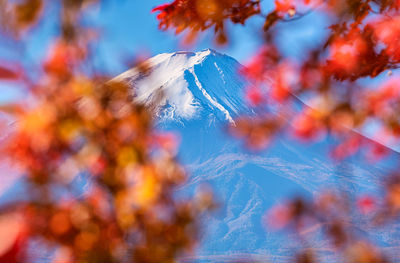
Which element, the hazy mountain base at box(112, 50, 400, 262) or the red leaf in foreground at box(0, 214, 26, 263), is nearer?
the red leaf in foreground at box(0, 214, 26, 263)

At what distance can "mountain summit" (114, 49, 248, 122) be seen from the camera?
23750 mm

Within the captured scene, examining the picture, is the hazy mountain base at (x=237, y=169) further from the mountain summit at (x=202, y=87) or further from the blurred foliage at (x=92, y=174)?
the blurred foliage at (x=92, y=174)

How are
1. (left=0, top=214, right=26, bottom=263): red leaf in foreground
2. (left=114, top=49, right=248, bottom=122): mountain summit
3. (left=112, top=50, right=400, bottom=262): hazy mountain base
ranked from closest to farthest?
Answer: 1. (left=0, top=214, right=26, bottom=263): red leaf in foreground
2. (left=112, top=50, right=400, bottom=262): hazy mountain base
3. (left=114, top=49, right=248, bottom=122): mountain summit

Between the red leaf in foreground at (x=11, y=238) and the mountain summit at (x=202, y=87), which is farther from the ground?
the red leaf in foreground at (x=11, y=238)

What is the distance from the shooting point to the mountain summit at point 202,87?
23.8m

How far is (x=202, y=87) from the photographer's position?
2772 centimetres

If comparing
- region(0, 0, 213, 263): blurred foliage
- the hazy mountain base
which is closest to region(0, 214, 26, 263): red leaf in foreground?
region(0, 0, 213, 263): blurred foliage

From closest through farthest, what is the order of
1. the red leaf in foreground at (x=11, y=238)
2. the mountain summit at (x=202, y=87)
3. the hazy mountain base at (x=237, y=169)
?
the red leaf in foreground at (x=11, y=238) → the hazy mountain base at (x=237, y=169) → the mountain summit at (x=202, y=87)

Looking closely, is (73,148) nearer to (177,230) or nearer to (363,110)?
(177,230)

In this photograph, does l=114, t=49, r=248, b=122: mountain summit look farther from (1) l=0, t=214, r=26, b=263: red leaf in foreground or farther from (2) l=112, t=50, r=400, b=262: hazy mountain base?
(1) l=0, t=214, r=26, b=263: red leaf in foreground

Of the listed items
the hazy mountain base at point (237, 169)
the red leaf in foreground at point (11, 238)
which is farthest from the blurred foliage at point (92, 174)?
the hazy mountain base at point (237, 169)

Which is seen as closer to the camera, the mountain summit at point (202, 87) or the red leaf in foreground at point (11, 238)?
the red leaf in foreground at point (11, 238)

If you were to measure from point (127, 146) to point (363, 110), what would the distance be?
176 cm

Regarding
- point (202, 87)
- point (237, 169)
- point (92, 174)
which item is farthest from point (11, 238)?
point (202, 87)
